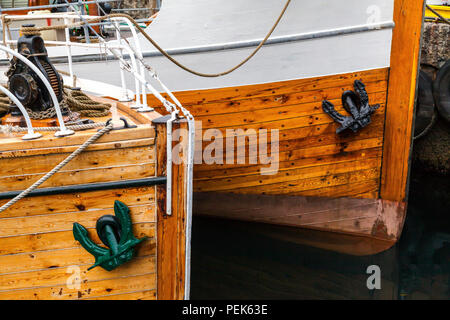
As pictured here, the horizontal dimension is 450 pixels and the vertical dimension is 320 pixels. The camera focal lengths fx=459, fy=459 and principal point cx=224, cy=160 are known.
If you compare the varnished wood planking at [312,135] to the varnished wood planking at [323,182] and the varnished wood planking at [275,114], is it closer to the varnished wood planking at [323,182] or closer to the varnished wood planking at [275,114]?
the varnished wood planking at [275,114]

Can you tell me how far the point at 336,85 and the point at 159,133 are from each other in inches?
103

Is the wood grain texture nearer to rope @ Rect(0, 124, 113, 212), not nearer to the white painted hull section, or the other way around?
the white painted hull section

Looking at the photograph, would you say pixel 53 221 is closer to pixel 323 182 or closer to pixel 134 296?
pixel 134 296

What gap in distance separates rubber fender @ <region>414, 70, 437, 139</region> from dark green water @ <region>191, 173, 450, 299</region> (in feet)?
5.81

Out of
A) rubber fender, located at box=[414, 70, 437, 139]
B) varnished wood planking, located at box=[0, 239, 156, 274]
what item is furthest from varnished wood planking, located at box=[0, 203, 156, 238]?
rubber fender, located at box=[414, 70, 437, 139]

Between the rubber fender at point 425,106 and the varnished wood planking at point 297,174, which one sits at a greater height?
the rubber fender at point 425,106

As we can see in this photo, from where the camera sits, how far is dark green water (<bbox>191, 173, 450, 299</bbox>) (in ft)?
15.9

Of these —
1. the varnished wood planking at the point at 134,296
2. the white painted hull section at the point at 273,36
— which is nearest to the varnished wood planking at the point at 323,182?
the white painted hull section at the point at 273,36

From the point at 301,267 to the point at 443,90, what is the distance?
3835 mm

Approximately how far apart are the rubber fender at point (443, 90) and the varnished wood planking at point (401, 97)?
2.53 meters

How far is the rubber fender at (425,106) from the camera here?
7113mm

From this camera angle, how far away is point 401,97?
191 inches
